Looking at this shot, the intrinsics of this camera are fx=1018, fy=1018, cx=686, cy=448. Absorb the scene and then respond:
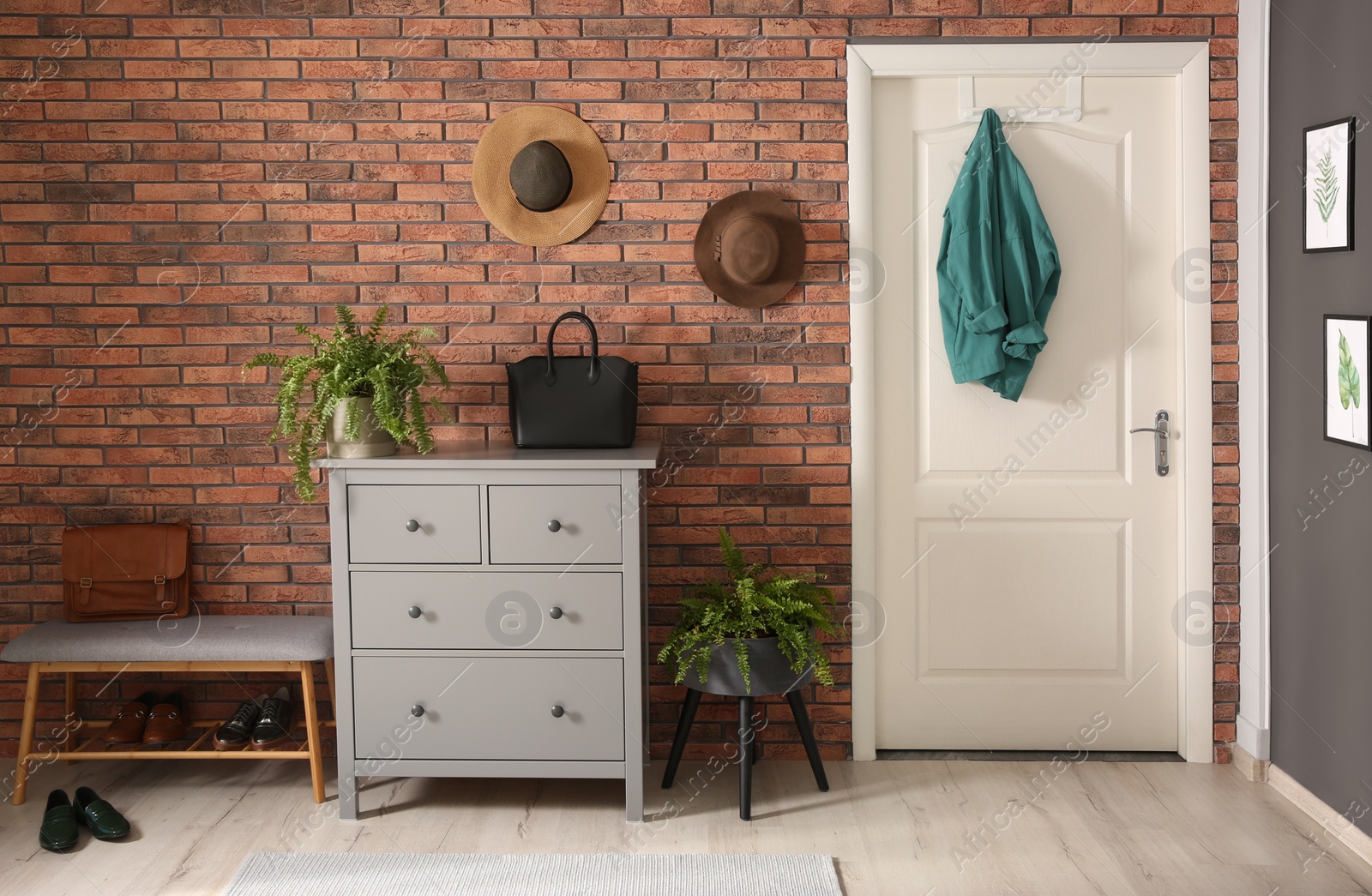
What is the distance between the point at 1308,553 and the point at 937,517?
95cm

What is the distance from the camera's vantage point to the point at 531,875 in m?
2.36

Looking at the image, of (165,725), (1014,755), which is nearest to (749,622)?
(1014,755)

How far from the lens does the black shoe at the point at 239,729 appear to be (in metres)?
2.79

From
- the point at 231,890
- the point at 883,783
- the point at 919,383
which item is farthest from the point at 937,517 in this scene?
the point at 231,890

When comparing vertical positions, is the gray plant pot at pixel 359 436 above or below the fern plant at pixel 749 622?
above

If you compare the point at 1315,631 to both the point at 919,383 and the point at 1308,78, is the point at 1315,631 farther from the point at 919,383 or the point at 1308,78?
the point at 1308,78

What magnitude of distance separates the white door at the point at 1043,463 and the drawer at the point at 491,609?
36.6 inches

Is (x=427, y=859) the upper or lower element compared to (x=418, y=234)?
lower

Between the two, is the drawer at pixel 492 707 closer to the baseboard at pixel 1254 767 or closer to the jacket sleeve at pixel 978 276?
the jacket sleeve at pixel 978 276

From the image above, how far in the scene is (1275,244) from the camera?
2.76m

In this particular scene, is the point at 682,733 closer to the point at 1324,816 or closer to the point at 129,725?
the point at 129,725

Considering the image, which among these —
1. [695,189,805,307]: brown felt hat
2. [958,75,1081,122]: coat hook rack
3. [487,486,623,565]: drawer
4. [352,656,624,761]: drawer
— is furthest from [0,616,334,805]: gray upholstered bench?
[958,75,1081,122]: coat hook rack

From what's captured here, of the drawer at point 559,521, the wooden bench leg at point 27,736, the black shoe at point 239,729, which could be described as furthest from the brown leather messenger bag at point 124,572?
the drawer at point 559,521

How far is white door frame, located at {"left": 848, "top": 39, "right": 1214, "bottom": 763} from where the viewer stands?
288cm
